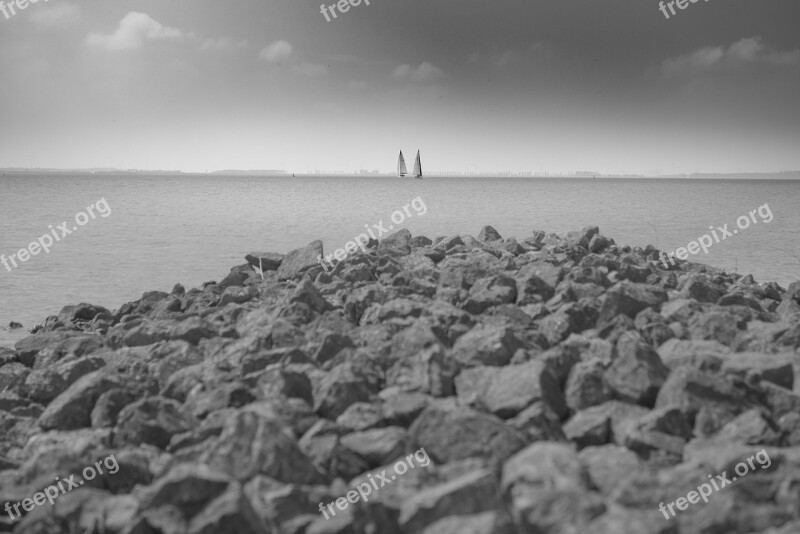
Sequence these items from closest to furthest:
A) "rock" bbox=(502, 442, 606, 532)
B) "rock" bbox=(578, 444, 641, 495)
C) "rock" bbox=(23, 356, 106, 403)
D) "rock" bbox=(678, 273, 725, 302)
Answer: "rock" bbox=(502, 442, 606, 532)
"rock" bbox=(578, 444, 641, 495)
"rock" bbox=(23, 356, 106, 403)
"rock" bbox=(678, 273, 725, 302)

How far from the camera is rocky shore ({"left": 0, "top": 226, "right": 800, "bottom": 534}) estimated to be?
10.8ft

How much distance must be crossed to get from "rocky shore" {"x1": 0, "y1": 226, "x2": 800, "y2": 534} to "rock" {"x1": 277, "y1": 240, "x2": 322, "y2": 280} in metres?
2.80

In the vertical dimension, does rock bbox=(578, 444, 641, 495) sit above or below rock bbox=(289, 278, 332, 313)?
below

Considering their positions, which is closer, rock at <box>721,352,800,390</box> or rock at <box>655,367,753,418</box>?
rock at <box>655,367,753,418</box>

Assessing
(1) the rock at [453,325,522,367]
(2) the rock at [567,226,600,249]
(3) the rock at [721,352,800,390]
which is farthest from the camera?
(2) the rock at [567,226,600,249]

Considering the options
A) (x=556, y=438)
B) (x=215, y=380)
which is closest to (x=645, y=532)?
(x=556, y=438)

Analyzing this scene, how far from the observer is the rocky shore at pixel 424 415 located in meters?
3.28

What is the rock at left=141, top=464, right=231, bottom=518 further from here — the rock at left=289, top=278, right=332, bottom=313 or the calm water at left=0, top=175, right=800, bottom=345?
the calm water at left=0, top=175, right=800, bottom=345

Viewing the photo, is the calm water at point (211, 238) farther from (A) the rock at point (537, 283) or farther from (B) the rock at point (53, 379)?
(A) the rock at point (537, 283)

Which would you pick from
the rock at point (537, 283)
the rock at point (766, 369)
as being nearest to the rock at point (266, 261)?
the rock at point (537, 283)

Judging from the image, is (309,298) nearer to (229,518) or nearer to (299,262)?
(299,262)

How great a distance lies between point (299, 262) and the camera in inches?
426

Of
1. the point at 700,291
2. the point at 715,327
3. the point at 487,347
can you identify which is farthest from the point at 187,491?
the point at 700,291

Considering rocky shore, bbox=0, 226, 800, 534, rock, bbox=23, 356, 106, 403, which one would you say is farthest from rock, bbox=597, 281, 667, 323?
rock, bbox=23, 356, 106, 403
